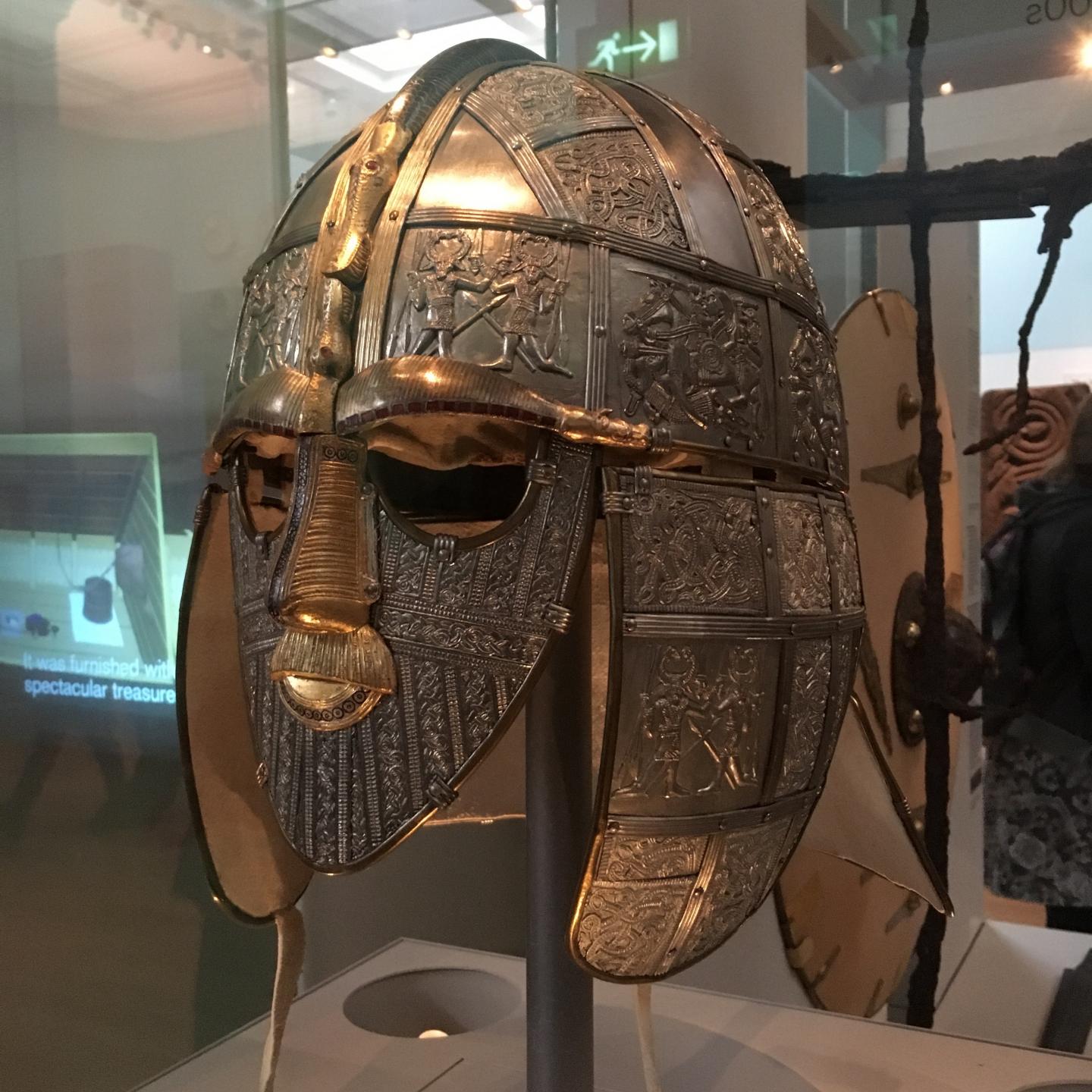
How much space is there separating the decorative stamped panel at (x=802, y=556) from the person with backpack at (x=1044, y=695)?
68cm

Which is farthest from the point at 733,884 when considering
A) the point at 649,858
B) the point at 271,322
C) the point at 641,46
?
the point at 641,46

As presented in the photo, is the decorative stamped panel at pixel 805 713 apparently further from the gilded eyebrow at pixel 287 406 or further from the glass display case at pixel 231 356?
the gilded eyebrow at pixel 287 406

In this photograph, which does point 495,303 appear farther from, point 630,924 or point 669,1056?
point 669,1056

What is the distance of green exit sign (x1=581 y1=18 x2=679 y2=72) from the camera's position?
1.72 metres

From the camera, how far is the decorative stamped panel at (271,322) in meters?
1.06

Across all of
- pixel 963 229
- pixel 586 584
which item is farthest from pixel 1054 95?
pixel 586 584

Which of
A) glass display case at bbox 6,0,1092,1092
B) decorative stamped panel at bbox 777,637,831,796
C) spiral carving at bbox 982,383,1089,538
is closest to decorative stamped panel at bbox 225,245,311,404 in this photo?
glass display case at bbox 6,0,1092,1092

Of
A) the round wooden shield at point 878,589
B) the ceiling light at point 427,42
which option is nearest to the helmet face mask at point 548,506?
the ceiling light at point 427,42

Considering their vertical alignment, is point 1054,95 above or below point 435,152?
above

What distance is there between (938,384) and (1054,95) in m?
0.45

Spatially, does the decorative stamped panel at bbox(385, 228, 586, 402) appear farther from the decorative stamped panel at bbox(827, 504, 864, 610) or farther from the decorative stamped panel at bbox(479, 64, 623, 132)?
the decorative stamped panel at bbox(827, 504, 864, 610)

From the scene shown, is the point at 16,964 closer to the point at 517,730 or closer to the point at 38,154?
the point at 517,730

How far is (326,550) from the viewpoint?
38.6 inches

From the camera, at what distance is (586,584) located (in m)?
1.04
